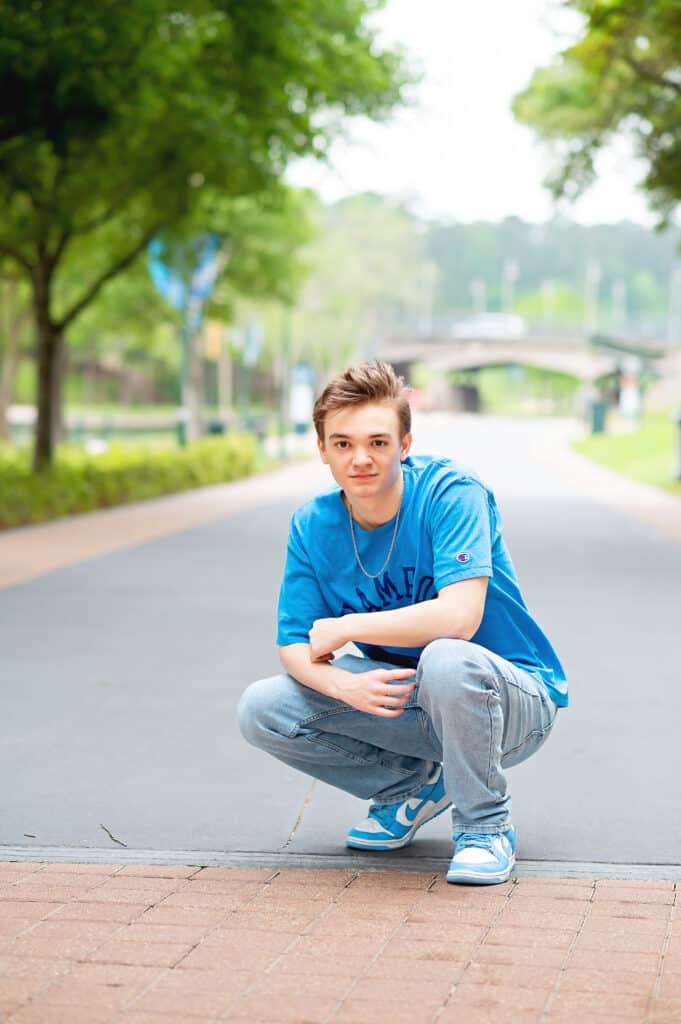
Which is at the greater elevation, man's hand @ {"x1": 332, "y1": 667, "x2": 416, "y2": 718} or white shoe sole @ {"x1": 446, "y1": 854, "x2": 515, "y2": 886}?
man's hand @ {"x1": 332, "y1": 667, "x2": 416, "y2": 718}

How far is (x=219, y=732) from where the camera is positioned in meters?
6.46

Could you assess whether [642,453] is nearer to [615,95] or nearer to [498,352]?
[615,95]

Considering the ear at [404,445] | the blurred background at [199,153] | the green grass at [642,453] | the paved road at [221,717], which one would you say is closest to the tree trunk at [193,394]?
the blurred background at [199,153]

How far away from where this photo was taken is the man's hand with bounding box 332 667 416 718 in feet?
13.7

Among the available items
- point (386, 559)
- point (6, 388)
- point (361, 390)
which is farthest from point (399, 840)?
point (6, 388)

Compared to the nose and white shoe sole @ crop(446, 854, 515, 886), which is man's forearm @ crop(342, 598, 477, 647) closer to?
the nose

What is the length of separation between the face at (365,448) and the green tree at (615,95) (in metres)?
12.7

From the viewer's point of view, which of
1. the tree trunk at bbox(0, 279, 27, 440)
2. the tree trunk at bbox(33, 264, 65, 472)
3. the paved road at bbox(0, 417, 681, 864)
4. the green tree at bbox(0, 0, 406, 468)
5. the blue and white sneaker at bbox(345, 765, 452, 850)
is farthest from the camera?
the tree trunk at bbox(0, 279, 27, 440)

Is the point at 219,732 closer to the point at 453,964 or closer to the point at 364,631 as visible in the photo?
the point at 364,631

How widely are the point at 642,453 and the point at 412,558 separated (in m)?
31.6

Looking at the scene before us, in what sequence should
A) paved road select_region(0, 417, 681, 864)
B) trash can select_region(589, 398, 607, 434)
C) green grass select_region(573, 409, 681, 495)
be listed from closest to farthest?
paved road select_region(0, 417, 681, 864)
green grass select_region(573, 409, 681, 495)
trash can select_region(589, 398, 607, 434)

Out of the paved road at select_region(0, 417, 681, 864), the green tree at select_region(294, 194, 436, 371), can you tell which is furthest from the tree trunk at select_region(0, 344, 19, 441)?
the paved road at select_region(0, 417, 681, 864)

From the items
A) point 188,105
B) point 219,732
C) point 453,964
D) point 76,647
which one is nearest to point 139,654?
point 76,647

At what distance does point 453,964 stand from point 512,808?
1643mm
